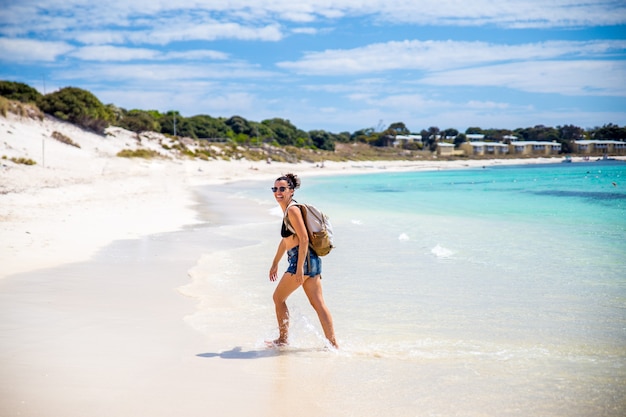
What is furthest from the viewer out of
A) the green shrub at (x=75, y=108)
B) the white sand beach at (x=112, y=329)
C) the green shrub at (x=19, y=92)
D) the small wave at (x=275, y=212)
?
the green shrub at (x=19, y=92)

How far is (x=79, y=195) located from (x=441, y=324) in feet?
52.4

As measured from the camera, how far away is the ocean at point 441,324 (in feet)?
13.5

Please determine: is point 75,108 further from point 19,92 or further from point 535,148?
point 535,148

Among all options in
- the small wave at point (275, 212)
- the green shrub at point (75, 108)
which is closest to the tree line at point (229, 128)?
the green shrub at point (75, 108)

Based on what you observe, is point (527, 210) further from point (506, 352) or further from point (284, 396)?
point (284, 396)

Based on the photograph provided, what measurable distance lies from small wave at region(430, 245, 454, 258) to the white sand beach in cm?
429

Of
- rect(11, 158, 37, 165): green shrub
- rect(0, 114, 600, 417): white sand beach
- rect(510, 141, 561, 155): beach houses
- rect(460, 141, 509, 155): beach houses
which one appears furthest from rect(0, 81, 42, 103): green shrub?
rect(510, 141, 561, 155): beach houses

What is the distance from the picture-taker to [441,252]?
35.4 ft

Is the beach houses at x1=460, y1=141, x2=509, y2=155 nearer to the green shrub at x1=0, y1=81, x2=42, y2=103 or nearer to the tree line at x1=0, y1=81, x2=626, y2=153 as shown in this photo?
the tree line at x1=0, y1=81, x2=626, y2=153

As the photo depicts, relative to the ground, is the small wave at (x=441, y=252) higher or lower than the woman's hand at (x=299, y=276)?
lower

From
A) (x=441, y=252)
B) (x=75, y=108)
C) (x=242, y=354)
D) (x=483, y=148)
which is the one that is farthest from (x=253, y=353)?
(x=483, y=148)

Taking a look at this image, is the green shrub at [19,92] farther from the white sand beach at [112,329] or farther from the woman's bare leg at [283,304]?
the woman's bare leg at [283,304]

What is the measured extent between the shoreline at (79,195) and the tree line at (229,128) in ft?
7.35

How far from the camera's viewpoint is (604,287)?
7.99 metres
